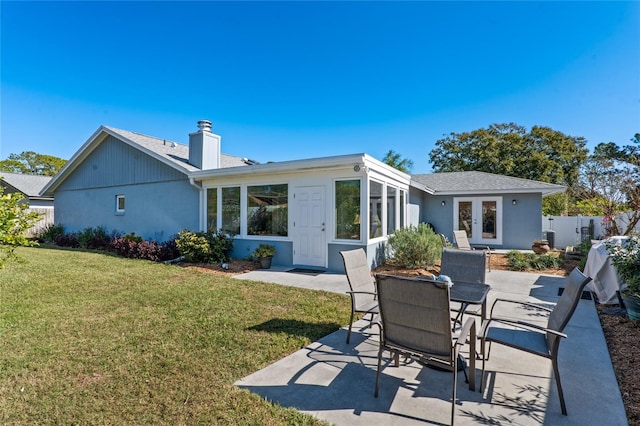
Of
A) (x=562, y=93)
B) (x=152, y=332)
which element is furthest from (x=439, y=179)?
(x=152, y=332)

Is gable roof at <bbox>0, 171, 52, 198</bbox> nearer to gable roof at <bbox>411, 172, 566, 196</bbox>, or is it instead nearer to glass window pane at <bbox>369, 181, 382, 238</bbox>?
glass window pane at <bbox>369, 181, 382, 238</bbox>

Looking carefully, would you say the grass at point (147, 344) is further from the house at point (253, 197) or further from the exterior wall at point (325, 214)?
the house at point (253, 197)

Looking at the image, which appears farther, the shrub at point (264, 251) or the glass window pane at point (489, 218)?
the glass window pane at point (489, 218)

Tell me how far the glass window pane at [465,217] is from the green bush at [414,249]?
5.76 meters

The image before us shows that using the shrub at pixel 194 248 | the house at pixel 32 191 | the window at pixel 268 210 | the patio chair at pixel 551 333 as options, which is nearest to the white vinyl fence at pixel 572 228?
the window at pixel 268 210

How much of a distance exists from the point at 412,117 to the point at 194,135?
39.8 ft

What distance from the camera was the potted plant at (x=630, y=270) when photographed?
4.52 metres

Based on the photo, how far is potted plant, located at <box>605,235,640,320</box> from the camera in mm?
4523

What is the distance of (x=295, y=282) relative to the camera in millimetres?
7098

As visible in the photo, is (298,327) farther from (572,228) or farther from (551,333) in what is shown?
(572,228)

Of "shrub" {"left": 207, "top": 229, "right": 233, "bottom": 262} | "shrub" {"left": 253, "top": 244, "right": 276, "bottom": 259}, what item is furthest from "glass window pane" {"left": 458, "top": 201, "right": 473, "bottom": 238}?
"shrub" {"left": 207, "top": 229, "right": 233, "bottom": 262}

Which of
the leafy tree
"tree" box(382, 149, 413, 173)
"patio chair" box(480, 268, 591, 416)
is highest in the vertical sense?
"tree" box(382, 149, 413, 173)

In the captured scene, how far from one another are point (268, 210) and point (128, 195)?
7447 millimetres

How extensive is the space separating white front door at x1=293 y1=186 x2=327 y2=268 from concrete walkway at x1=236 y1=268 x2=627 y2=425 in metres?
4.74
